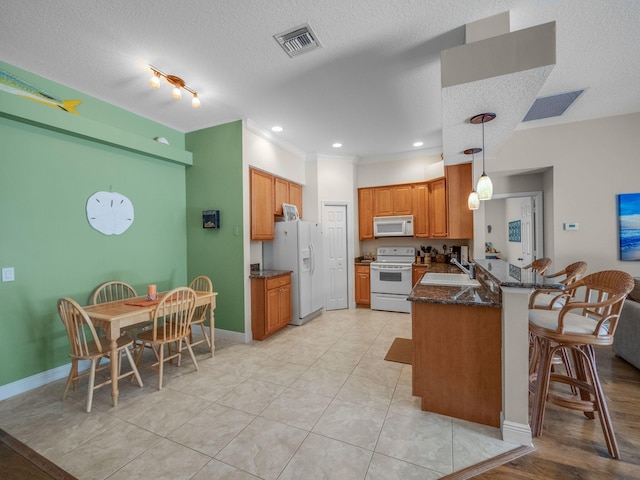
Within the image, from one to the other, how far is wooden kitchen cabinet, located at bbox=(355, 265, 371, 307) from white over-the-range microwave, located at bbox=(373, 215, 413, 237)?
28.6 inches

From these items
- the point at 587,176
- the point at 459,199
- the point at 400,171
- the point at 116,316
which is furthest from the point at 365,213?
the point at 116,316

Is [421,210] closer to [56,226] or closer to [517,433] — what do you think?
[517,433]

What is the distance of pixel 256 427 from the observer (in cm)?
199

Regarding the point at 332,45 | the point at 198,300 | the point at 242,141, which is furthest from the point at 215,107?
the point at 198,300

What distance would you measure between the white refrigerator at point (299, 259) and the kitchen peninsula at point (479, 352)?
2.35 metres

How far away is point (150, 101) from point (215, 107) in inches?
28.0

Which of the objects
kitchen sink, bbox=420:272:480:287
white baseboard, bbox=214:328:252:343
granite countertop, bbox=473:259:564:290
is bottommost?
white baseboard, bbox=214:328:252:343

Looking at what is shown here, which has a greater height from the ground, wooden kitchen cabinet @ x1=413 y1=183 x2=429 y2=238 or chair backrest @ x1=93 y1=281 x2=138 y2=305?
wooden kitchen cabinet @ x1=413 y1=183 x2=429 y2=238

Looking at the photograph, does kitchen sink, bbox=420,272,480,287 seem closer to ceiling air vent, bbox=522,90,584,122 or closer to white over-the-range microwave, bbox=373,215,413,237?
white over-the-range microwave, bbox=373,215,413,237

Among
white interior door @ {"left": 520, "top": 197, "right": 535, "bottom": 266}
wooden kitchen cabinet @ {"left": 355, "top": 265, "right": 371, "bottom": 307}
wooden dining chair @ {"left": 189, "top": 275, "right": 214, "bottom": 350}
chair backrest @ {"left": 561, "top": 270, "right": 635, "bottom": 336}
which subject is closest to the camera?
chair backrest @ {"left": 561, "top": 270, "right": 635, "bottom": 336}

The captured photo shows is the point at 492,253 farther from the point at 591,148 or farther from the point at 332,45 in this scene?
the point at 332,45

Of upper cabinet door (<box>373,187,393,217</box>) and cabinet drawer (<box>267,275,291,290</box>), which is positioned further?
upper cabinet door (<box>373,187,393,217</box>)

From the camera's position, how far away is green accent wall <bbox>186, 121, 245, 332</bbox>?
3682 millimetres

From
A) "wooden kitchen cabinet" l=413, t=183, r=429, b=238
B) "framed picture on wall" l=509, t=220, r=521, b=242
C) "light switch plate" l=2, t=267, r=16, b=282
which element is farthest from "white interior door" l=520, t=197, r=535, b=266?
"light switch plate" l=2, t=267, r=16, b=282
